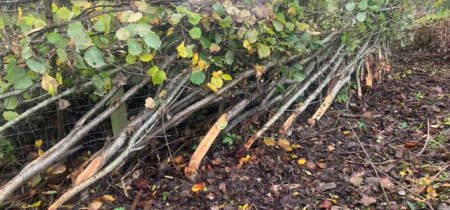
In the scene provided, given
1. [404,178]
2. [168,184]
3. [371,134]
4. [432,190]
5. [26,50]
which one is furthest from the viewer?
[371,134]

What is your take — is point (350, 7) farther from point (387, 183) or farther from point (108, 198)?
point (108, 198)

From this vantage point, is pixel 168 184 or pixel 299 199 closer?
pixel 299 199

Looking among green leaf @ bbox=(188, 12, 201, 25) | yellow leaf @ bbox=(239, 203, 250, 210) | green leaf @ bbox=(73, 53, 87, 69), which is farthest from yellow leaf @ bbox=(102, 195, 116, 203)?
green leaf @ bbox=(188, 12, 201, 25)

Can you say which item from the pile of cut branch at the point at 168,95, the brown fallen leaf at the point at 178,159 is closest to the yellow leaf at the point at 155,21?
the pile of cut branch at the point at 168,95

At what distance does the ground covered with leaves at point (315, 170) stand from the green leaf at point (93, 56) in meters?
1.05

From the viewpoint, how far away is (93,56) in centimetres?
184

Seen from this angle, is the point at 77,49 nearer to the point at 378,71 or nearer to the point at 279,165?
the point at 279,165

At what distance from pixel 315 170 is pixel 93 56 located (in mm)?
1764

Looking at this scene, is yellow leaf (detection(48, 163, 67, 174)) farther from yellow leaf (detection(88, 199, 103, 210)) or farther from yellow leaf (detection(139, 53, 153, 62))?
yellow leaf (detection(139, 53, 153, 62))

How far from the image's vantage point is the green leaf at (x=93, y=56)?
183cm

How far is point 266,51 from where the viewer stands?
247cm

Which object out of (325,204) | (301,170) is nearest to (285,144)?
(301,170)

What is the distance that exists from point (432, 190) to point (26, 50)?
2518 millimetres

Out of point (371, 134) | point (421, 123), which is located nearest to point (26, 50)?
point (371, 134)
